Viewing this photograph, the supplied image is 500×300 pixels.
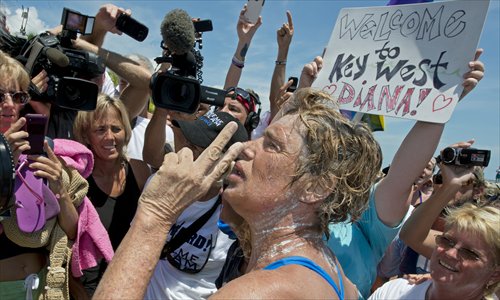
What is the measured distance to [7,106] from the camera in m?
2.31

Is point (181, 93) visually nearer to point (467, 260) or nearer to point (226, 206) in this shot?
point (226, 206)

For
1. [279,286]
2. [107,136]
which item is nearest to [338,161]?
[279,286]

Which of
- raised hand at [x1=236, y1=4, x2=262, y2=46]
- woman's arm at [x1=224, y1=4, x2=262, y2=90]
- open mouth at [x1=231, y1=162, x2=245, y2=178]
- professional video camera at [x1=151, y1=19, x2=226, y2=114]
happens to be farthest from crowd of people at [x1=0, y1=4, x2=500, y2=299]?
raised hand at [x1=236, y1=4, x2=262, y2=46]

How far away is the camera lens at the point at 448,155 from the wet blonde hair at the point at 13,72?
2.43 m

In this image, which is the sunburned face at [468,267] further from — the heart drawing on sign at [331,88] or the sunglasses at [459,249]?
the heart drawing on sign at [331,88]

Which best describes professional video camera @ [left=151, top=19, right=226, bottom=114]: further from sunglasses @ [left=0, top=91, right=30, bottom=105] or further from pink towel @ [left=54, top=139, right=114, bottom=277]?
sunglasses @ [left=0, top=91, right=30, bottom=105]

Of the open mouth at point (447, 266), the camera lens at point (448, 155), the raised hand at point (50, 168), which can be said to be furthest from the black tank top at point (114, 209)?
the camera lens at point (448, 155)

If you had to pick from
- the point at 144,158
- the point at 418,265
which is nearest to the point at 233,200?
the point at 144,158

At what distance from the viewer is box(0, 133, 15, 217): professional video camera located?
65.0 inches

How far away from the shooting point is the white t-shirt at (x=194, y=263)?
8.44 feet

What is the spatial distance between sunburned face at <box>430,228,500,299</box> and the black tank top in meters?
1.89

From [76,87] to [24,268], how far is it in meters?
0.99

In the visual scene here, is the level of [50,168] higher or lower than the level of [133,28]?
lower

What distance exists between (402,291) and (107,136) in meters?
2.06
